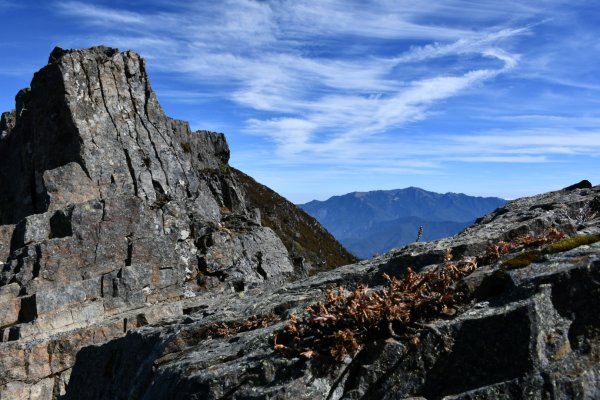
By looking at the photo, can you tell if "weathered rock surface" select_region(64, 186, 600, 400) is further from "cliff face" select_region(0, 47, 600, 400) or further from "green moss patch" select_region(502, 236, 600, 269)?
"green moss patch" select_region(502, 236, 600, 269)

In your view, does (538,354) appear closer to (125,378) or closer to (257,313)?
(257,313)

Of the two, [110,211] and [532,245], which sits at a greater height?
[110,211]

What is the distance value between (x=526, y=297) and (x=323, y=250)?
141 m

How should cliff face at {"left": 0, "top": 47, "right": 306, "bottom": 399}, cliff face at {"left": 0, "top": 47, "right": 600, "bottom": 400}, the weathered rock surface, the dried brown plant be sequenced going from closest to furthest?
the weathered rock surface → cliff face at {"left": 0, "top": 47, "right": 600, "bottom": 400} → the dried brown plant → cliff face at {"left": 0, "top": 47, "right": 306, "bottom": 399}

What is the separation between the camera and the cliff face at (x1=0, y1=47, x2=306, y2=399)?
83.0ft

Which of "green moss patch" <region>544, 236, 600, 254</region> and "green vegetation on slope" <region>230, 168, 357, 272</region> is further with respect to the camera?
"green vegetation on slope" <region>230, 168, 357, 272</region>

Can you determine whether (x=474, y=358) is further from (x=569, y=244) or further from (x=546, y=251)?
(x=569, y=244)

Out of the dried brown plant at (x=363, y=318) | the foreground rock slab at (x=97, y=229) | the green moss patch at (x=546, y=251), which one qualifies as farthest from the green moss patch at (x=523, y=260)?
the foreground rock slab at (x=97, y=229)

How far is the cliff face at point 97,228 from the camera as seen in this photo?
83.0 ft

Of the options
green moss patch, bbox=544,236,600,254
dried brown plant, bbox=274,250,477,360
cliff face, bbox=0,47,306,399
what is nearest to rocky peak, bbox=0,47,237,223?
cliff face, bbox=0,47,306,399

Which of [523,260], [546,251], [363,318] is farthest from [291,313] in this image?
[546,251]

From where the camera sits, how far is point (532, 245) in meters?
11.5

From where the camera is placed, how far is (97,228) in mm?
33656

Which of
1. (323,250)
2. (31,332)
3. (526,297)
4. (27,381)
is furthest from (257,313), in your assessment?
(323,250)
